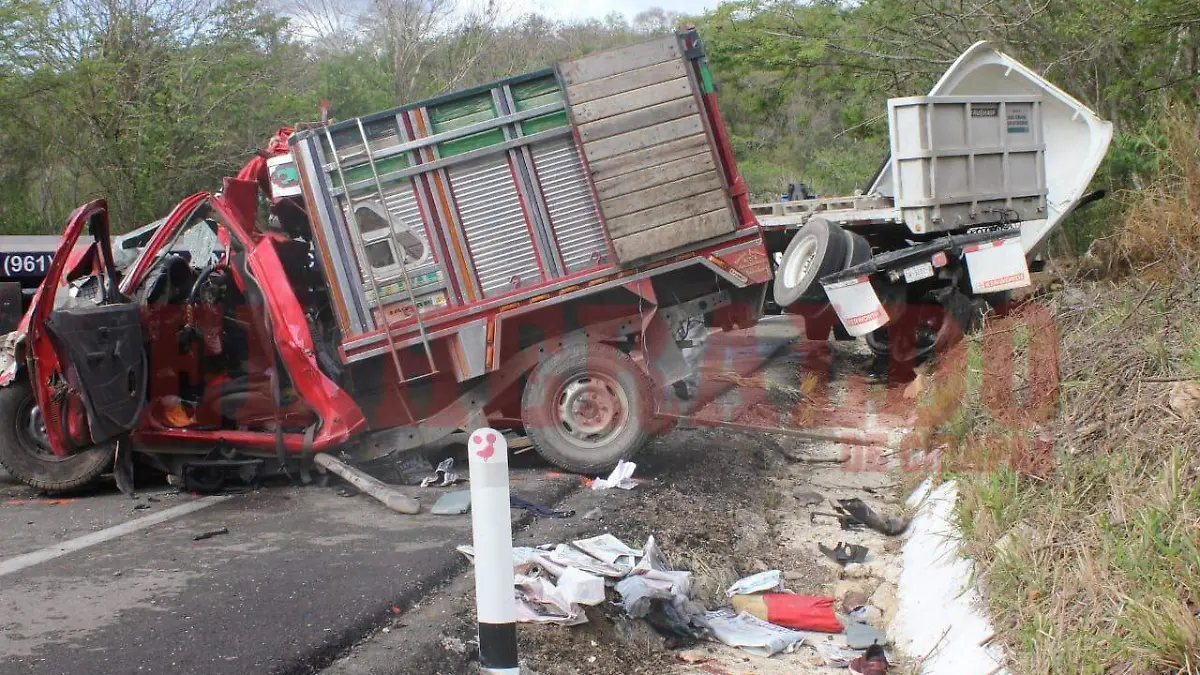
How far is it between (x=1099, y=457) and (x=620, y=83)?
394 centimetres

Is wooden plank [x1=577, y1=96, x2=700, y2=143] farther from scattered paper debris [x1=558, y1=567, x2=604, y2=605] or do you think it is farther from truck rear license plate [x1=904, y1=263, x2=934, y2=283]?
scattered paper debris [x1=558, y1=567, x2=604, y2=605]

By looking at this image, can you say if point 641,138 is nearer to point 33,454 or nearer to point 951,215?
point 951,215

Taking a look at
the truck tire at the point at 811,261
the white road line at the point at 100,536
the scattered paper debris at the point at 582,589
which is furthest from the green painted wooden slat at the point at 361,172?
the truck tire at the point at 811,261

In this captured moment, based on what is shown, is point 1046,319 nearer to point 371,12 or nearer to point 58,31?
point 58,31

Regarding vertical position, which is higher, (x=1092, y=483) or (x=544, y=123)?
(x=544, y=123)

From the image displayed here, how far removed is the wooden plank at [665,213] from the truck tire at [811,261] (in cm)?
284

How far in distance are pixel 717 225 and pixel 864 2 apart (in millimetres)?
10936

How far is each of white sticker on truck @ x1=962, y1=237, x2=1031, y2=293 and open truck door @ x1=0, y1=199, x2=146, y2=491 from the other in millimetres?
6665

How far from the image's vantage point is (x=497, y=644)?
3.28 metres

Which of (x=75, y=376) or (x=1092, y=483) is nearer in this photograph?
(x=1092, y=483)

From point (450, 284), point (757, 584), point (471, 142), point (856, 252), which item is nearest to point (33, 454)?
Result: point (450, 284)

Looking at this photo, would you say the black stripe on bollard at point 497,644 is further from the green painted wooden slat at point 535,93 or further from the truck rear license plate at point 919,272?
the truck rear license plate at point 919,272

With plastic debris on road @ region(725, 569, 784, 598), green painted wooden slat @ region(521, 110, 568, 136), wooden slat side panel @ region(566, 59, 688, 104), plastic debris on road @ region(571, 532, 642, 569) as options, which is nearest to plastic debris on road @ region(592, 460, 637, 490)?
plastic debris on road @ region(571, 532, 642, 569)

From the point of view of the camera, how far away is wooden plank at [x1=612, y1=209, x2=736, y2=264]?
23.3ft
